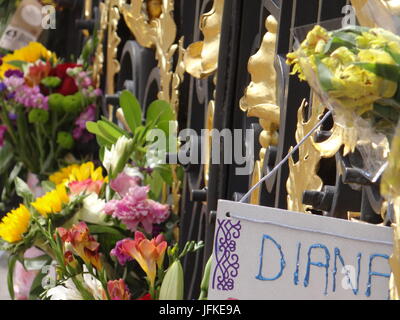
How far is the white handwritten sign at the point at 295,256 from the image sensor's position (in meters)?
0.81

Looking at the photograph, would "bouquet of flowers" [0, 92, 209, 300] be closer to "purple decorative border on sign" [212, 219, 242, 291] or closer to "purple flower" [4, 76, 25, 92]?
"purple decorative border on sign" [212, 219, 242, 291]

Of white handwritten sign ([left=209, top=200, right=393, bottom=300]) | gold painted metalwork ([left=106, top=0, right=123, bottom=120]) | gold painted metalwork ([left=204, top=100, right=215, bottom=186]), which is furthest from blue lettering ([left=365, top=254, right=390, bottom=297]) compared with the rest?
gold painted metalwork ([left=106, top=0, right=123, bottom=120])

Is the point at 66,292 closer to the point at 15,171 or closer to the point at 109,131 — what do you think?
the point at 109,131

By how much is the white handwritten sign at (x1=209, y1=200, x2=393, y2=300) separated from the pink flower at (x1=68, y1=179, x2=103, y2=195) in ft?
2.63

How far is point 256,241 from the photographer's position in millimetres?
883

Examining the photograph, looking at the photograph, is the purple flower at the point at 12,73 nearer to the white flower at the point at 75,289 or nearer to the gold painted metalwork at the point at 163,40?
the gold painted metalwork at the point at 163,40

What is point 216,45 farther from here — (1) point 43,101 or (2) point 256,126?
(1) point 43,101

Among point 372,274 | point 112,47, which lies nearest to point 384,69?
point 372,274

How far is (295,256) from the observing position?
850mm

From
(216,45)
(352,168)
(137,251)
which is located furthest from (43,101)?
(352,168)

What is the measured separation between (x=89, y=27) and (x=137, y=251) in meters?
2.30

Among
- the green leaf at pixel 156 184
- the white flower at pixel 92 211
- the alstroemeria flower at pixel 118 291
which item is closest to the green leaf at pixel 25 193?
the white flower at pixel 92 211

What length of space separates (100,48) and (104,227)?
61.4 inches
